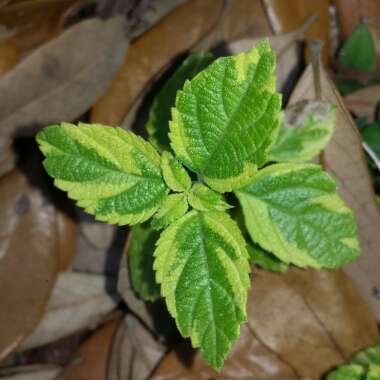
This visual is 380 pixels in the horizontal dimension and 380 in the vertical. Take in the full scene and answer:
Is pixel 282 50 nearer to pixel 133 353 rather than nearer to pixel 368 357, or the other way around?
pixel 368 357

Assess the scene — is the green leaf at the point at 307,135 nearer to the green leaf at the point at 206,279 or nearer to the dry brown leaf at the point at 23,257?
the green leaf at the point at 206,279

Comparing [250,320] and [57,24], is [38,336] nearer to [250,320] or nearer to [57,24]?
Answer: [250,320]

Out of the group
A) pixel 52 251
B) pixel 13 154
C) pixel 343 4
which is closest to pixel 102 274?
pixel 52 251

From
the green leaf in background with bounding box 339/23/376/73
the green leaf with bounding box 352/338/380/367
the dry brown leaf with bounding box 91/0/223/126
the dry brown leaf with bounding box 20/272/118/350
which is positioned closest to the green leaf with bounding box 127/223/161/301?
the dry brown leaf with bounding box 20/272/118/350

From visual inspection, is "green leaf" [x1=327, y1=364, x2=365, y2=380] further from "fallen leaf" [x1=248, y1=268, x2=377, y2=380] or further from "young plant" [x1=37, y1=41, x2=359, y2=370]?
"young plant" [x1=37, y1=41, x2=359, y2=370]

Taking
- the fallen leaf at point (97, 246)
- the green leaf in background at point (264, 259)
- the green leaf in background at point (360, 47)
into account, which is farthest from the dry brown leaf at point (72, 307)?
the green leaf in background at point (360, 47)

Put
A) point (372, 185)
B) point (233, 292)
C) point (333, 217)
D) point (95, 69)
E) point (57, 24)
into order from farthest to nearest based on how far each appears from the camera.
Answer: point (57, 24)
point (95, 69)
point (372, 185)
point (333, 217)
point (233, 292)

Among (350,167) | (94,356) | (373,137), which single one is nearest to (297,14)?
(373,137)
